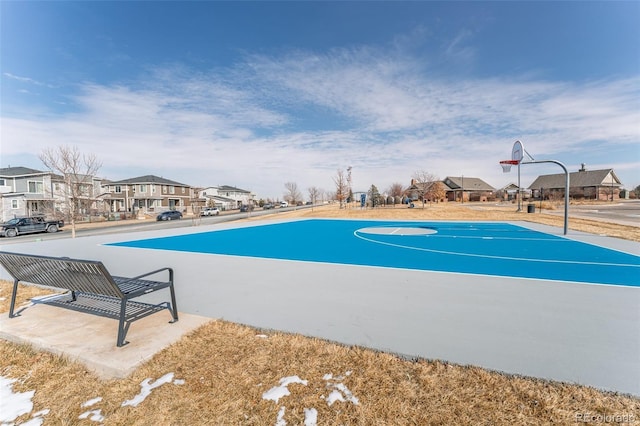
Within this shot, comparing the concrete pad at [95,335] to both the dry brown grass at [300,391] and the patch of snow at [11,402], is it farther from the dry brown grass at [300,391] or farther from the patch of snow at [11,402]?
the patch of snow at [11,402]

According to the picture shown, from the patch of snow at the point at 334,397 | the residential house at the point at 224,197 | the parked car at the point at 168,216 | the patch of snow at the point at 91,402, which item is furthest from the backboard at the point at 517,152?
the residential house at the point at 224,197

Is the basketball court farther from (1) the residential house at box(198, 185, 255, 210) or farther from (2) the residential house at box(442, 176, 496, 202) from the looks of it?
(2) the residential house at box(442, 176, 496, 202)

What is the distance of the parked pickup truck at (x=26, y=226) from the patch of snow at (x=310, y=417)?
31.9 m

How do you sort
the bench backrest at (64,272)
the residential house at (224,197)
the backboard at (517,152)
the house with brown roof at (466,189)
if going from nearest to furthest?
the bench backrest at (64,272)
the backboard at (517,152)
the residential house at (224,197)
the house with brown roof at (466,189)

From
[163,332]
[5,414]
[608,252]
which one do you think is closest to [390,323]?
[163,332]

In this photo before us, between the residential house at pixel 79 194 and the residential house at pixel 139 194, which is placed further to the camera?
the residential house at pixel 139 194

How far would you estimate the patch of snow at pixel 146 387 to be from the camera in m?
2.60

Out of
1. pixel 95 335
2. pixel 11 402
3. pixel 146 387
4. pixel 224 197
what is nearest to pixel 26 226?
pixel 95 335


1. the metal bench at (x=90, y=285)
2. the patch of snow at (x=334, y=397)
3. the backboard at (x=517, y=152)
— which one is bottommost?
the patch of snow at (x=334, y=397)

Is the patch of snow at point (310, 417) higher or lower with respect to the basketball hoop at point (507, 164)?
lower

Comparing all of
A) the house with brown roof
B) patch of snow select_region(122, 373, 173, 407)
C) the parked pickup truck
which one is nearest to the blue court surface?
patch of snow select_region(122, 373, 173, 407)

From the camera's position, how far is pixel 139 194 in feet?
177

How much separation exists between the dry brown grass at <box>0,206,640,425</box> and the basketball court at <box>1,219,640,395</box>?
13.1 inches

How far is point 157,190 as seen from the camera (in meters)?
54.4
